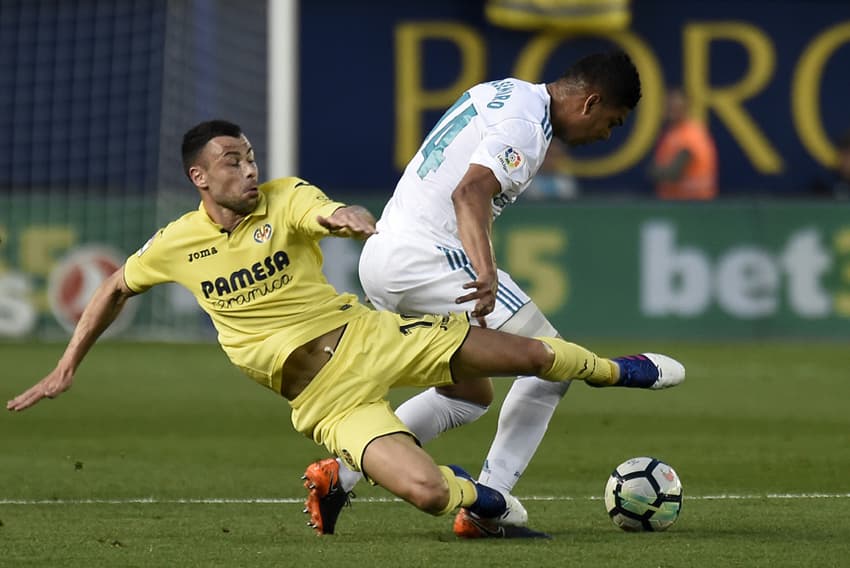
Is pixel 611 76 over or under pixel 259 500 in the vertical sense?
over

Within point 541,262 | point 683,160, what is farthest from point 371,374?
point 683,160

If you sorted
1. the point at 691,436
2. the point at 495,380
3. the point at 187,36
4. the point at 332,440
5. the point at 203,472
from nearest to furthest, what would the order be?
the point at 332,440 → the point at 203,472 → the point at 691,436 → the point at 495,380 → the point at 187,36

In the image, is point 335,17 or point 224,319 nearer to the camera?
point 224,319

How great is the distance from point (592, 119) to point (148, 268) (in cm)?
171

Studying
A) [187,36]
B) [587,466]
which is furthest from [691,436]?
[187,36]

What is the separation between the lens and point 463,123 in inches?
254

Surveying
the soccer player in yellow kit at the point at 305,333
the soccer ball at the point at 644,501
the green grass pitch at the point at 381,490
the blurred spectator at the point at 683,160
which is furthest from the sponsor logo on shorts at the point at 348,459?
the blurred spectator at the point at 683,160

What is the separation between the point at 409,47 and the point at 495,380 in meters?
9.97

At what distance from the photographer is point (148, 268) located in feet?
21.2

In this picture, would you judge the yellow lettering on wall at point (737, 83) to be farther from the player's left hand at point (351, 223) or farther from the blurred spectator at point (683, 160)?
the player's left hand at point (351, 223)

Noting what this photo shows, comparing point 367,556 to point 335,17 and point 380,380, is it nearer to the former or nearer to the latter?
point 380,380

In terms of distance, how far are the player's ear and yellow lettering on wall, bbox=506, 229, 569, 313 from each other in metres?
9.58

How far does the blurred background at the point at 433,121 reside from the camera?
1605cm

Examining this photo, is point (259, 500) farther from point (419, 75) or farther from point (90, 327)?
point (419, 75)
